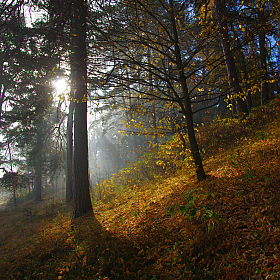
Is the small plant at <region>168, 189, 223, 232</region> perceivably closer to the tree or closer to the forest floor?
the forest floor

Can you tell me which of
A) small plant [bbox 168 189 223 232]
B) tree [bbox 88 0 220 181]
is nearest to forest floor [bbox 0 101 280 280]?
small plant [bbox 168 189 223 232]

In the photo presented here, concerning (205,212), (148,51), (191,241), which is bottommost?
(191,241)

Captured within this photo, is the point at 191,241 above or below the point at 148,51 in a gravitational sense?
below

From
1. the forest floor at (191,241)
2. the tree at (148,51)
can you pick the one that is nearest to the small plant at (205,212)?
the forest floor at (191,241)

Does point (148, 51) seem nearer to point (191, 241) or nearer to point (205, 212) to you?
point (205, 212)

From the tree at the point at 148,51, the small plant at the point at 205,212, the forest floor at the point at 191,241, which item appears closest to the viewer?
the forest floor at the point at 191,241

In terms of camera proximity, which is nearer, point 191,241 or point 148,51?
point 191,241

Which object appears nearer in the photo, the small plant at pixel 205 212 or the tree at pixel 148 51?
the small plant at pixel 205 212

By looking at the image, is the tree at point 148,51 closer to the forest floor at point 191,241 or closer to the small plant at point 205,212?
the forest floor at point 191,241

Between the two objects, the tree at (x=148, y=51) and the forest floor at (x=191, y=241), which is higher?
the tree at (x=148, y=51)

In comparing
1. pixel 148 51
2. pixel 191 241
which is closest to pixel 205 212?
pixel 191 241

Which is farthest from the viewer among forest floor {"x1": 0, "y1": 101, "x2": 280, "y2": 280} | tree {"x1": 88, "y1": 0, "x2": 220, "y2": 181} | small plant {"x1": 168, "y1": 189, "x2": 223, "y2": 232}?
tree {"x1": 88, "y1": 0, "x2": 220, "y2": 181}

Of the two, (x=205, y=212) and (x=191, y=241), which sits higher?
(x=205, y=212)

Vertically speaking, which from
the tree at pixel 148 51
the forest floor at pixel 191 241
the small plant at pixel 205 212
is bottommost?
the forest floor at pixel 191 241
